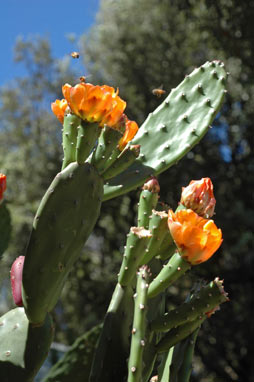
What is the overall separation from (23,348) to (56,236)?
0.87 feet

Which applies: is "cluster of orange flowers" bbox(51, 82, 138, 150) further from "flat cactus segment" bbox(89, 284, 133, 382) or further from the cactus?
"flat cactus segment" bbox(89, 284, 133, 382)

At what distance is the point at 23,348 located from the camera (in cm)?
118

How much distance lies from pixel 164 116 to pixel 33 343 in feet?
2.58

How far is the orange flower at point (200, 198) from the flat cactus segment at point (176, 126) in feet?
0.78

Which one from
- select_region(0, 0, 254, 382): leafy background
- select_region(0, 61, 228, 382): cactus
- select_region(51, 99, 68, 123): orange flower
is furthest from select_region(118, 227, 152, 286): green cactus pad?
select_region(0, 0, 254, 382): leafy background

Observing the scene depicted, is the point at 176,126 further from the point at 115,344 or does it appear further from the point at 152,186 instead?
the point at 115,344

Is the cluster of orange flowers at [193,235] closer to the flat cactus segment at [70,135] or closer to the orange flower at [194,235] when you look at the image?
the orange flower at [194,235]

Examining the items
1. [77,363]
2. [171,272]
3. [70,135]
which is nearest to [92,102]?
[70,135]

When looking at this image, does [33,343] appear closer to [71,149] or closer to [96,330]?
[71,149]

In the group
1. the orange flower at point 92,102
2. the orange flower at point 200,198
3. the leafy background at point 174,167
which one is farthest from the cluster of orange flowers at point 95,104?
the leafy background at point 174,167

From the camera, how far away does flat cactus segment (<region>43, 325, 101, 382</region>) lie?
2.08m

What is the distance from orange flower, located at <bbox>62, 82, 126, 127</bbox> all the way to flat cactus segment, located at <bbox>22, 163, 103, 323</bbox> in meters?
0.12

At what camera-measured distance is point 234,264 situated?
9273 millimetres

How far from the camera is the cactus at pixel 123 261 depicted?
1122 mm
